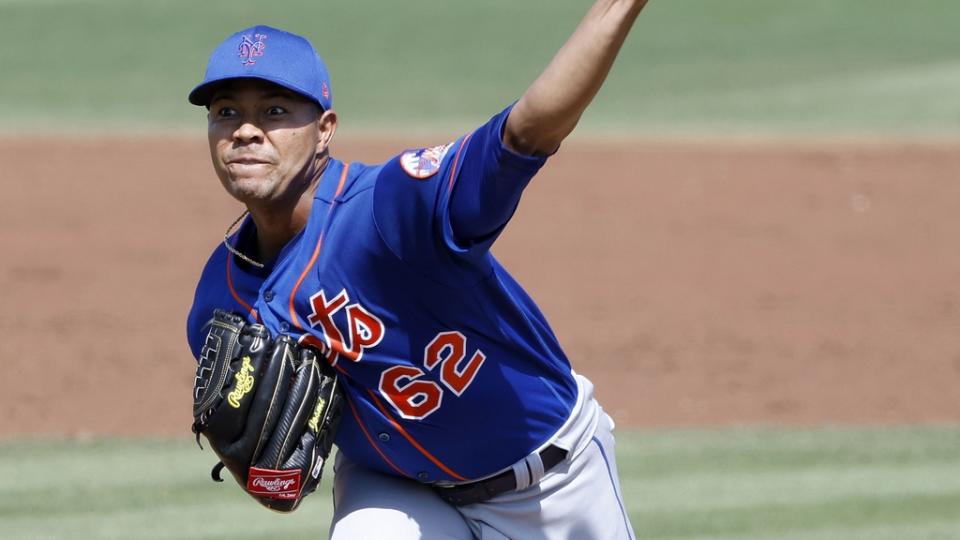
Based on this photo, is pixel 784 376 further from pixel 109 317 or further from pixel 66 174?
pixel 66 174

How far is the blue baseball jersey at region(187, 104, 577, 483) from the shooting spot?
3021 millimetres

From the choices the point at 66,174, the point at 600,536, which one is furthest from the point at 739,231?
the point at 600,536

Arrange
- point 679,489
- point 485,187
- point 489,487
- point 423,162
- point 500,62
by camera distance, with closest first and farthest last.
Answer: point 485,187, point 423,162, point 489,487, point 679,489, point 500,62

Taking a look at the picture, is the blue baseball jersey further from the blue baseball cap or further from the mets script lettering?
the blue baseball cap

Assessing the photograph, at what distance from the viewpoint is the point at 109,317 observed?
35.6ft

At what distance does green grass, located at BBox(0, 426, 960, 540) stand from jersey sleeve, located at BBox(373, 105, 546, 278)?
325 cm

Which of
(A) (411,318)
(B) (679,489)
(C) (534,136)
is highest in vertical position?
(C) (534,136)

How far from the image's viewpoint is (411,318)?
321cm

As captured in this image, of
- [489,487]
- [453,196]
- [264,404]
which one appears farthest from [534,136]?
[489,487]

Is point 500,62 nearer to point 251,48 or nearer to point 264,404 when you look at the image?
point 251,48

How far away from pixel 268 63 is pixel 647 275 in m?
9.19

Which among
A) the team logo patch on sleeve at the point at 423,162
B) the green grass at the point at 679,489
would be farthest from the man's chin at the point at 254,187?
the green grass at the point at 679,489

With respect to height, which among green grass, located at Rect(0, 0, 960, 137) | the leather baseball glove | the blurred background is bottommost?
green grass, located at Rect(0, 0, 960, 137)

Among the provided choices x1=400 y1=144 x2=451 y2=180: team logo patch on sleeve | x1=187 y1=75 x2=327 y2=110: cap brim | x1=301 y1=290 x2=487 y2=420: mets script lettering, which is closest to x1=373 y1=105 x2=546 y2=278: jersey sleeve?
x1=400 y1=144 x2=451 y2=180: team logo patch on sleeve
